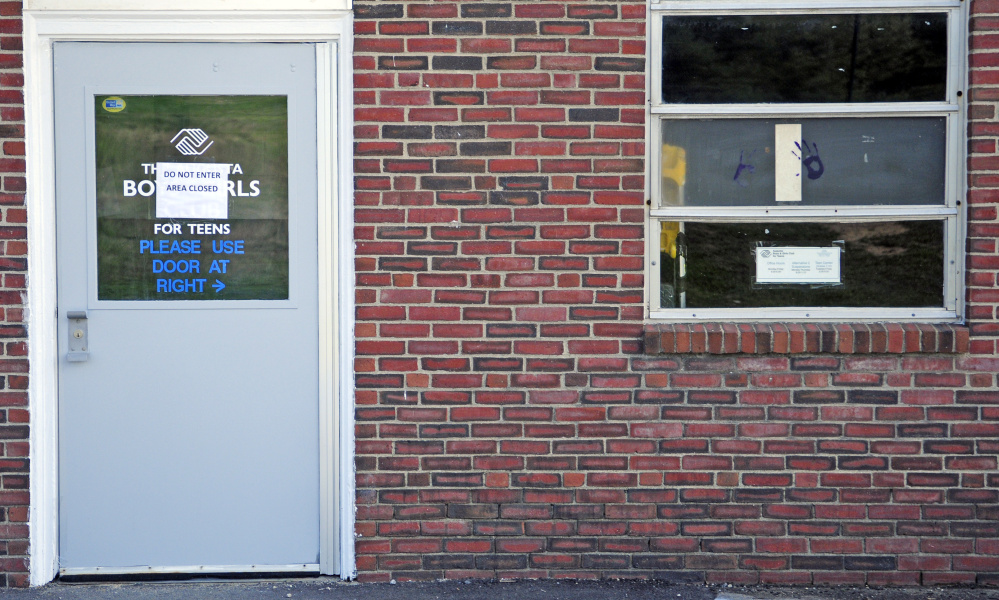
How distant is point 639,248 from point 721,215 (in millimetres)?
413

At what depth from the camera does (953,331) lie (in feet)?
12.4

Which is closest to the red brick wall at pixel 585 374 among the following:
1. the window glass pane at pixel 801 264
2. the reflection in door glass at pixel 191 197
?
the window glass pane at pixel 801 264

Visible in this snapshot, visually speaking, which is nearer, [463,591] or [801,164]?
[463,591]

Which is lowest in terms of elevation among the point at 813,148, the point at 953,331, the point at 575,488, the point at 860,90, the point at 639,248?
the point at 575,488

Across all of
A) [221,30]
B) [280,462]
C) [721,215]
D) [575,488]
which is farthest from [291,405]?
[721,215]

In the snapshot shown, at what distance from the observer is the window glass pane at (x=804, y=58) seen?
3.87 m

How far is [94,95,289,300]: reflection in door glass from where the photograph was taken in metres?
3.86

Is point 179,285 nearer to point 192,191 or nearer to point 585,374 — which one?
point 192,191

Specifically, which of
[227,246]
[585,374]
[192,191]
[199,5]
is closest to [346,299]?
[227,246]

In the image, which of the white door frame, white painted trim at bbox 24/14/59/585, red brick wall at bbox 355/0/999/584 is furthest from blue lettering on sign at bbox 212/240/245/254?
white painted trim at bbox 24/14/59/585

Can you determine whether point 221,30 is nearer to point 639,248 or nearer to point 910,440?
point 639,248

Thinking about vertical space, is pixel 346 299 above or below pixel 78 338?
above

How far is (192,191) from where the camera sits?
3871 millimetres

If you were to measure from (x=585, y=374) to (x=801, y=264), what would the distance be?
111 cm
